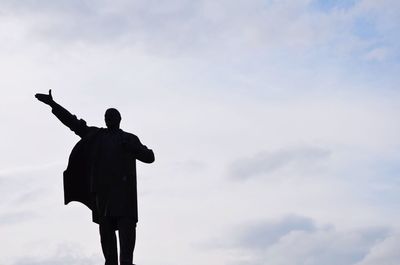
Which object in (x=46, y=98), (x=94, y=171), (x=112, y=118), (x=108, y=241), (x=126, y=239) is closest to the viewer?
(x=126, y=239)

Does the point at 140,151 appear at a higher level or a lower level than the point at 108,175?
higher

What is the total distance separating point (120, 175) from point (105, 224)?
916 mm

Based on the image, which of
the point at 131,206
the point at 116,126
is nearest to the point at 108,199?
the point at 131,206

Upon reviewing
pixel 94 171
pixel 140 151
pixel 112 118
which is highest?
pixel 112 118

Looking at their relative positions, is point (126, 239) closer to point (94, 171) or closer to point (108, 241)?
point (108, 241)

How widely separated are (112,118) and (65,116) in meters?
0.86

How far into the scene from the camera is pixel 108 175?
16.3 meters

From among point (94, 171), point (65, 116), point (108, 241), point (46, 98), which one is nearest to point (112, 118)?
point (65, 116)

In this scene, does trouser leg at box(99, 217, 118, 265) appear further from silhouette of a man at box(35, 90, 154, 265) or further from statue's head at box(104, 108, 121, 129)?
statue's head at box(104, 108, 121, 129)

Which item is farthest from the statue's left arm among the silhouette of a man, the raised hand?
the raised hand

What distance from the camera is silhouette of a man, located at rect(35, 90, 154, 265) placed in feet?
52.6

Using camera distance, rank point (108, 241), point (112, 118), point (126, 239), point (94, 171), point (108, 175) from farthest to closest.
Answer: point (112, 118) → point (94, 171) → point (108, 175) → point (108, 241) → point (126, 239)

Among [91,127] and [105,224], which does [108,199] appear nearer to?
[105,224]

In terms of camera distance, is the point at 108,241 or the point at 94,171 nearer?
the point at 108,241
